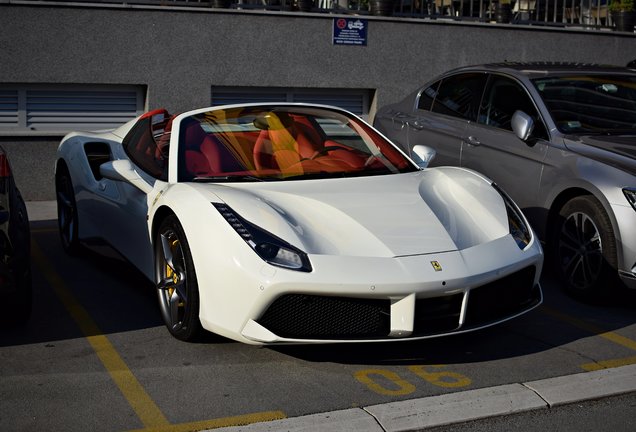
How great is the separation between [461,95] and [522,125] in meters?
1.29

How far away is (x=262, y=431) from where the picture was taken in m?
4.14

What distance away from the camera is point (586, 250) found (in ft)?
21.2

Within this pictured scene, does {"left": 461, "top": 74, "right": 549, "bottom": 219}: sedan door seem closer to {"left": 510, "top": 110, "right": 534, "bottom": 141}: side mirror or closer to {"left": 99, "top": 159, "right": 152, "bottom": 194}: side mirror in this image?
{"left": 510, "top": 110, "right": 534, "bottom": 141}: side mirror

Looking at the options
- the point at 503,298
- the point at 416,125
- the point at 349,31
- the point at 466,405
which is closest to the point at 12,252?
the point at 466,405

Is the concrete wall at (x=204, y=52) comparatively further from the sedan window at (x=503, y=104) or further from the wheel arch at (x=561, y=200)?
the wheel arch at (x=561, y=200)

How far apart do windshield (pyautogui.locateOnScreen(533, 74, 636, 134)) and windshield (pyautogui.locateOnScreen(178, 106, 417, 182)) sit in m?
1.65

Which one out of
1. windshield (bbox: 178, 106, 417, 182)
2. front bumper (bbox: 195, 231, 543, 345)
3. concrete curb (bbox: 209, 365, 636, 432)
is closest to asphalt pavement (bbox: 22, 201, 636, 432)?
concrete curb (bbox: 209, 365, 636, 432)

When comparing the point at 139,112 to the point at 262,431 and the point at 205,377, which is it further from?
the point at 262,431

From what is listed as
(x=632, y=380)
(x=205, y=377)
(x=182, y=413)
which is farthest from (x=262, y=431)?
(x=632, y=380)

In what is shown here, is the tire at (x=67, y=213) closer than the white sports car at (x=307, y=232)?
No

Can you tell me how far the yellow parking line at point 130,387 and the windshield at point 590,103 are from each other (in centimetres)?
368

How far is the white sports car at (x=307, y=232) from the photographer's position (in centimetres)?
471

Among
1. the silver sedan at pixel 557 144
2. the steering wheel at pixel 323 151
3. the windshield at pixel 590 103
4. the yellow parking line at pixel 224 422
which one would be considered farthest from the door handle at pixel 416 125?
the yellow parking line at pixel 224 422

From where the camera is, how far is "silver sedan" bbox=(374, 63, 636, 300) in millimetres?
6273
